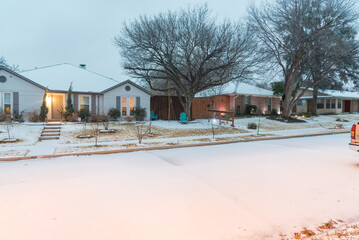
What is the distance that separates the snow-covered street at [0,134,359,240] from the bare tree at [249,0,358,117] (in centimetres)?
1492

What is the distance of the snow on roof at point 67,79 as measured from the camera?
59.6 ft

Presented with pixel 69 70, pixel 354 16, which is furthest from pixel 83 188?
pixel 354 16

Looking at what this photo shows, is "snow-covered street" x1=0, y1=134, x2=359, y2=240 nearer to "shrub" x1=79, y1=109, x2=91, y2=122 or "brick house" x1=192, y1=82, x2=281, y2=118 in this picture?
"shrub" x1=79, y1=109, x2=91, y2=122

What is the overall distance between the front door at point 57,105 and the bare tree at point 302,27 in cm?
1680

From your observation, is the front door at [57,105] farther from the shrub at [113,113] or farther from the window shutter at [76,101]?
the shrub at [113,113]

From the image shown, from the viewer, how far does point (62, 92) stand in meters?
17.6

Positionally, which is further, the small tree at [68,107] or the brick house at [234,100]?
the brick house at [234,100]

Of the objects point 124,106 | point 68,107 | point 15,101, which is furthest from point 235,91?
point 15,101

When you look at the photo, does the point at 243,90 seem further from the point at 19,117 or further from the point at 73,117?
the point at 19,117

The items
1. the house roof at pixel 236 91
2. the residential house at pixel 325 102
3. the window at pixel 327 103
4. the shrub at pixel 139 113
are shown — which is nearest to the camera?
the shrub at pixel 139 113

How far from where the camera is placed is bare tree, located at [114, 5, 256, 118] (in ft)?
56.1

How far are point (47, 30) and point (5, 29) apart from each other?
80.8 feet

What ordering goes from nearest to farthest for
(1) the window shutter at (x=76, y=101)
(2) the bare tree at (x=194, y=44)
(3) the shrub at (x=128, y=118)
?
(2) the bare tree at (x=194, y=44)
(1) the window shutter at (x=76, y=101)
(3) the shrub at (x=128, y=118)

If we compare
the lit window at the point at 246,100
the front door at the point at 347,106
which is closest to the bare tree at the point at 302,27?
the lit window at the point at 246,100
